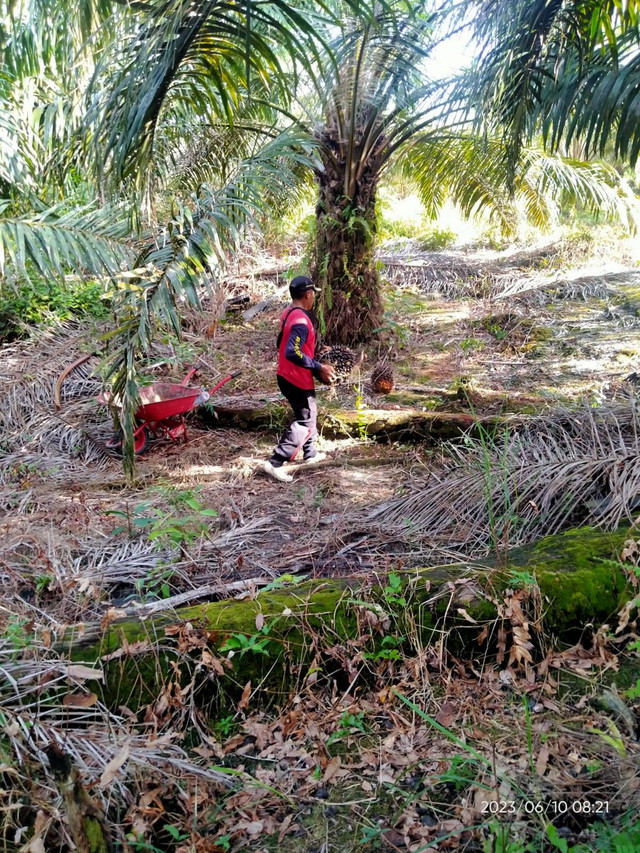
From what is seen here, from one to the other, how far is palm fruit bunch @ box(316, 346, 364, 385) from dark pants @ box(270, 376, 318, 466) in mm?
2151

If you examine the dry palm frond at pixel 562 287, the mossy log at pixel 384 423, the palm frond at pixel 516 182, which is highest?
the palm frond at pixel 516 182

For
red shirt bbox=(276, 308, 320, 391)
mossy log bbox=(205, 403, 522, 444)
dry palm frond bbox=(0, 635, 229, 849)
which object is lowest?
dry palm frond bbox=(0, 635, 229, 849)

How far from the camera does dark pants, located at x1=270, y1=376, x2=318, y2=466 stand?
5.86 meters

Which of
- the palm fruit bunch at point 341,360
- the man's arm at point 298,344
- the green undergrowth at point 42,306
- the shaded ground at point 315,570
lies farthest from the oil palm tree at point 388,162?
the green undergrowth at point 42,306

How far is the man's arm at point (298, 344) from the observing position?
558 centimetres

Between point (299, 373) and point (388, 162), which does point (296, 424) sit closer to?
point (299, 373)

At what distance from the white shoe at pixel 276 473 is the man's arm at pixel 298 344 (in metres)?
0.97

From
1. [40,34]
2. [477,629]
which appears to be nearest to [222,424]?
[40,34]

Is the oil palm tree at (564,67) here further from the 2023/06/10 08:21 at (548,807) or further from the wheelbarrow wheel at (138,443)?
the wheelbarrow wheel at (138,443)

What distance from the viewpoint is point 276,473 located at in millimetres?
5699

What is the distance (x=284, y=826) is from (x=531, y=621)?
140 cm

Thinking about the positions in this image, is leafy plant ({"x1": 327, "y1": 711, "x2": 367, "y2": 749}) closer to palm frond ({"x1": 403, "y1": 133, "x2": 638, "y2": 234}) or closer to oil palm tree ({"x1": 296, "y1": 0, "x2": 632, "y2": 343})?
oil palm tree ({"x1": 296, "y1": 0, "x2": 632, "y2": 343})

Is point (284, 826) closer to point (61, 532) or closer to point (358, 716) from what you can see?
point (358, 716)

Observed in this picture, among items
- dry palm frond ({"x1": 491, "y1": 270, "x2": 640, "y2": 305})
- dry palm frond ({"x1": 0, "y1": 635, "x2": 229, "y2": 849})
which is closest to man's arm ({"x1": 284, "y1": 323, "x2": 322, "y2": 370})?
dry palm frond ({"x1": 0, "y1": 635, "x2": 229, "y2": 849})
